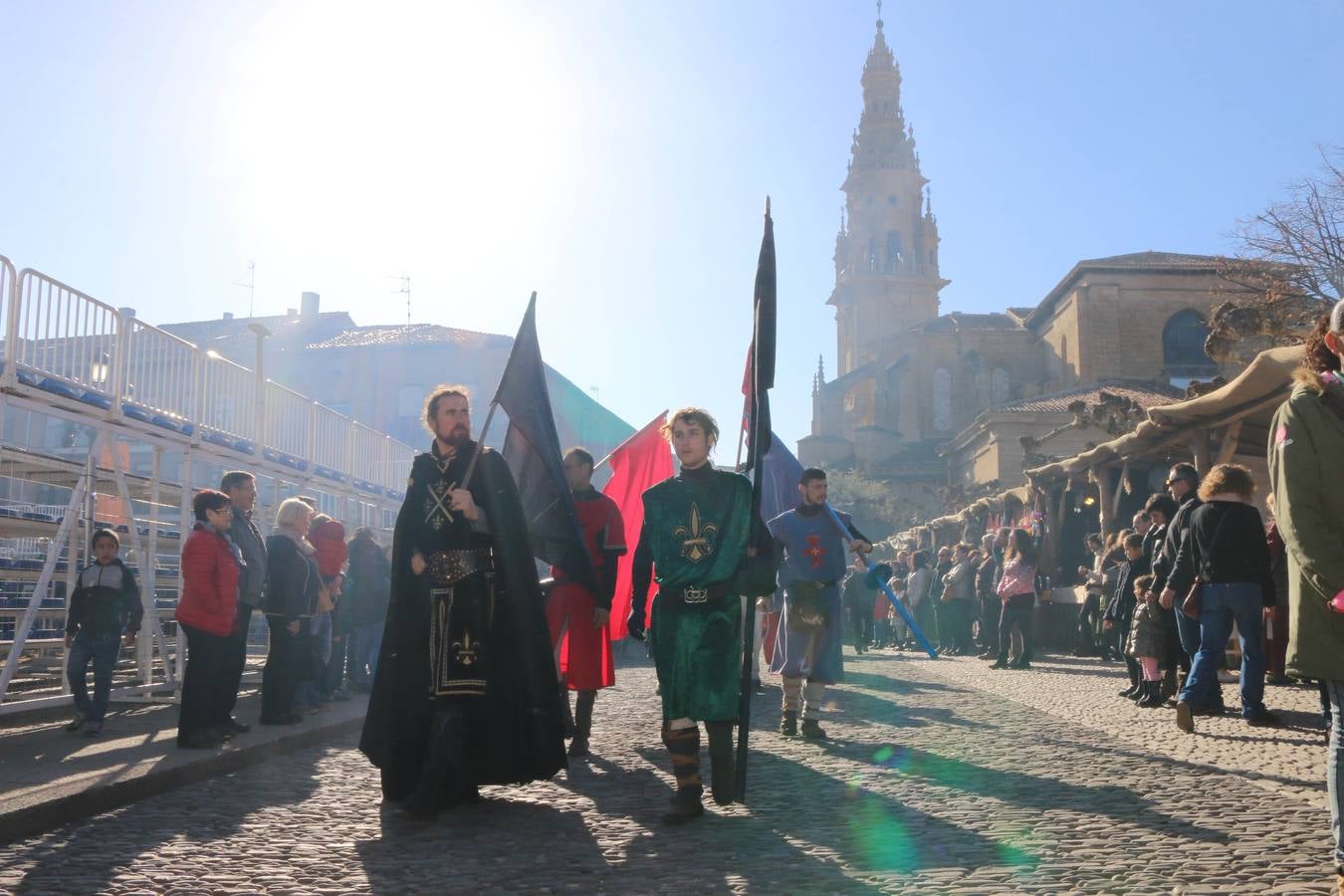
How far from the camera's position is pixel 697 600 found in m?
5.83

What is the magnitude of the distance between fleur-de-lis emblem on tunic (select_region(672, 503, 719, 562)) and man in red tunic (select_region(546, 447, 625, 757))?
72.4 inches

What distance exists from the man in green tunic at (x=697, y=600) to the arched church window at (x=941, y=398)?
260ft

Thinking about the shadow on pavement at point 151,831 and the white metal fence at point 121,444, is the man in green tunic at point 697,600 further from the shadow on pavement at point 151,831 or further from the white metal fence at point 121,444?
the white metal fence at point 121,444

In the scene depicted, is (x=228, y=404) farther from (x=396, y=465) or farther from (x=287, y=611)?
(x=396, y=465)

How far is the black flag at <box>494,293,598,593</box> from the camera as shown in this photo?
7.26 m

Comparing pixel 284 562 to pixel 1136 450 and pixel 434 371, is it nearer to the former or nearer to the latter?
pixel 1136 450

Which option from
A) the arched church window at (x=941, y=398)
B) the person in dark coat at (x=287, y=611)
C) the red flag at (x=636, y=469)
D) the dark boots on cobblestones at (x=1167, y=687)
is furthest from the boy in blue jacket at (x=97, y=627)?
the arched church window at (x=941, y=398)

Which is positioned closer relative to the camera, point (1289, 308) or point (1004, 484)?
point (1289, 308)

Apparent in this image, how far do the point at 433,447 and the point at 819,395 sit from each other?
3721 inches

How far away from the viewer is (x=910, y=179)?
343ft

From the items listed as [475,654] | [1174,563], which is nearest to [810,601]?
[1174,563]

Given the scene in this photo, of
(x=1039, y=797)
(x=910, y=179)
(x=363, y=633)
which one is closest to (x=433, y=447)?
(x=1039, y=797)

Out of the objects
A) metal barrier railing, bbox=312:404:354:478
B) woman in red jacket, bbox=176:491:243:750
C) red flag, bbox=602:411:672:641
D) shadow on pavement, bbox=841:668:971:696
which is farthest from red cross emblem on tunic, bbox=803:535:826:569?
metal barrier railing, bbox=312:404:354:478

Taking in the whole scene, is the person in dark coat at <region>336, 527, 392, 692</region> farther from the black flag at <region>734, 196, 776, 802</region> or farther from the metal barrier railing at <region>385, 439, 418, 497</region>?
the black flag at <region>734, 196, 776, 802</region>
